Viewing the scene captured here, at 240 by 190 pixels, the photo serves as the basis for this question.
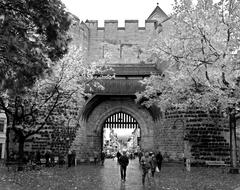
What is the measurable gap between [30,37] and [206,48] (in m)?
9.57

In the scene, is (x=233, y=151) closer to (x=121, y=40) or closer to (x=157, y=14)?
(x=121, y=40)

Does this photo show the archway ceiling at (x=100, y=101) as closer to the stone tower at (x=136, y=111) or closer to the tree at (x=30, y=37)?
the stone tower at (x=136, y=111)

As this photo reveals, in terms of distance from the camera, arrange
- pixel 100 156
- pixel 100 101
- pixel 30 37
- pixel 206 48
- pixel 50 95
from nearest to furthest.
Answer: pixel 30 37
pixel 206 48
pixel 50 95
pixel 100 101
pixel 100 156

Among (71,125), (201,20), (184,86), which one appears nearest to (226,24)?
(201,20)

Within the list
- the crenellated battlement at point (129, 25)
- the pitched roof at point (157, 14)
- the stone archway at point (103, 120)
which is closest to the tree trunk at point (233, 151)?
the stone archway at point (103, 120)

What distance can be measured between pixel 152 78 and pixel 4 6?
1318cm

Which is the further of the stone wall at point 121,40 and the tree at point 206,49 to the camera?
the stone wall at point 121,40

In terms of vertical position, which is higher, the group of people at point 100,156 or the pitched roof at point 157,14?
the pitched roof at point 157,14

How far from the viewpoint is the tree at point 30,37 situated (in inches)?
256

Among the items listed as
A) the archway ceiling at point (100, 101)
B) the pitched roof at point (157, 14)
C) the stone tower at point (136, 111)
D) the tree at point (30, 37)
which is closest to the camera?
the tree at point (30, 37)

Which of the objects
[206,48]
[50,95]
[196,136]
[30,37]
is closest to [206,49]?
[206,48]

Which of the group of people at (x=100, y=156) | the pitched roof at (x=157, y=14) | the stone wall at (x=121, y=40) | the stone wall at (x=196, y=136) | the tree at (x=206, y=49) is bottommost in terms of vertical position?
the group of people at (x=100, y=156)

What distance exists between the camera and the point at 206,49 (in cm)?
1488

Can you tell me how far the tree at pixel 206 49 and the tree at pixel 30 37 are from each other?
6.79m
